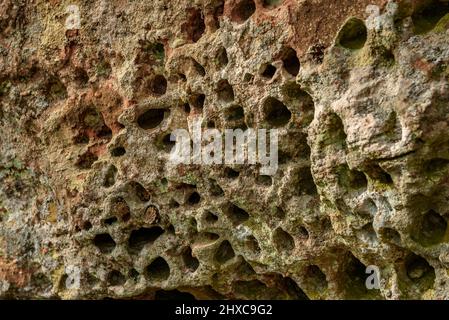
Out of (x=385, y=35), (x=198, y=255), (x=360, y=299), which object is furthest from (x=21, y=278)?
(x=385, y=35)

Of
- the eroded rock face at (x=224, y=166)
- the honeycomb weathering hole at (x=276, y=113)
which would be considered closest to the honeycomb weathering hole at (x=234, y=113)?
the eroded rock face at (x=224, y=166)

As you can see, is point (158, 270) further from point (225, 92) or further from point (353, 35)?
point (353, 35)

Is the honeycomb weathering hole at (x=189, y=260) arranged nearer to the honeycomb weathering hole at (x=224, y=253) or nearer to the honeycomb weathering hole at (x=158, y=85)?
the honeycomb weathering hole at (x=224, y=253)

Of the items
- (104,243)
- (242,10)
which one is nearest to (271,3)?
(242,10)

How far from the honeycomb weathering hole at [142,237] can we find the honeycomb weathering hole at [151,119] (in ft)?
1.44

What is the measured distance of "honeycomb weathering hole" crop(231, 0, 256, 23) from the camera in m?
2.80

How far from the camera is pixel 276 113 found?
280 centimetres

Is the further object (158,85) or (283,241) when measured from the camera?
(158,85)

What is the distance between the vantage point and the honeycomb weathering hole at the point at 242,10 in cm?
280

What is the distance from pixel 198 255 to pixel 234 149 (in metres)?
0.46

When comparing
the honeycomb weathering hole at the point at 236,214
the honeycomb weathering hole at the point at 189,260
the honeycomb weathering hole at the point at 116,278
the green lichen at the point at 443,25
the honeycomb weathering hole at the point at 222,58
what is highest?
the honeycomb weathering hole at the point at 222,58

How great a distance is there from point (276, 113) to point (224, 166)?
0.93ft

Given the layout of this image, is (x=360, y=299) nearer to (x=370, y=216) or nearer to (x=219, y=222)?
(x=370, y=216)

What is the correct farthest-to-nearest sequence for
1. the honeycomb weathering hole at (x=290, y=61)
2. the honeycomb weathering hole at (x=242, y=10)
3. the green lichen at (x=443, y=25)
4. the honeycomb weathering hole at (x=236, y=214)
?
the honeycomb weathering hole at (x=236, y=214) → the honeycomb weathering hole at (x=242, y=10) → the honeycomb weathering hole at (x=290, y=61) → the green lichen at (x=443, y=25)
